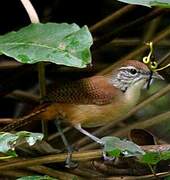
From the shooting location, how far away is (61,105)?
2939 mm

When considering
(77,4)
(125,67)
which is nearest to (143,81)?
(125,67)

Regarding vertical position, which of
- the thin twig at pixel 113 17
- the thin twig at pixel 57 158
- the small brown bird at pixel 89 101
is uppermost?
the thin twig at pixel 113 17

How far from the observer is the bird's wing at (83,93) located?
290 centimetres

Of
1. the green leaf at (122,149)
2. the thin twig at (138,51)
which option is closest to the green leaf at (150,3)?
the green leaf at (122,149)

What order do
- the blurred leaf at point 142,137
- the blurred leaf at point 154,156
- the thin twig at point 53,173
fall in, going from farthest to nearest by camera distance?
the blurred leaf at point 142,137 < the thin twig at point 53,173 < the blurred leaf at point 154,156

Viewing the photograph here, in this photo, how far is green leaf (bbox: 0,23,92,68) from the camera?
2318 millimetres

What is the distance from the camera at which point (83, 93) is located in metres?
2.97

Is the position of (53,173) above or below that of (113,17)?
below

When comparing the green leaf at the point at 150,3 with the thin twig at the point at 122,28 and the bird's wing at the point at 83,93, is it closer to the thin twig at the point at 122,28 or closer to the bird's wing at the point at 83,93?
the bird's wing at the point at 83,93

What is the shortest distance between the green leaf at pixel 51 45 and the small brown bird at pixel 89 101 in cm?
42

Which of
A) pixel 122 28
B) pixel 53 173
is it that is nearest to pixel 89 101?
pixel 53 173

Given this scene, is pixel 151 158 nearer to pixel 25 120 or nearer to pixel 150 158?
pixel 150 158

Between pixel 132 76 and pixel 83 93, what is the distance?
29cm

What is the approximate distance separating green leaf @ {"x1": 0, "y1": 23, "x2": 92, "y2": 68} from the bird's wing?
16.6 inches
